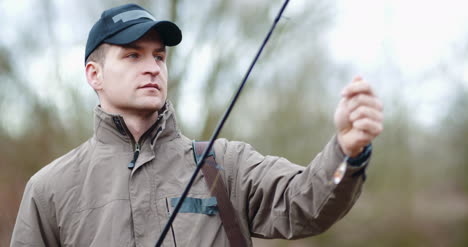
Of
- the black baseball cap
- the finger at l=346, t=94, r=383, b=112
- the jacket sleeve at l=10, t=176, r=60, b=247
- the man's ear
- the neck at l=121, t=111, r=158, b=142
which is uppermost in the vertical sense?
the finger at l=346, t=94, r=383, b=112

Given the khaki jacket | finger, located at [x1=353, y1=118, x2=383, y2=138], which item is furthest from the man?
finger, located at [x1=353, y1=118, x2=383, y2=138]

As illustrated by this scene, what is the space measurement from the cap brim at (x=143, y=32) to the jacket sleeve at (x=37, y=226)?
0.83 meters

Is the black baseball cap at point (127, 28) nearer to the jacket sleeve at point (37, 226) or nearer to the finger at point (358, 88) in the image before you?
the jacket sleeve at point (37, 226)

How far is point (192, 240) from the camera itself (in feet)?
7.97

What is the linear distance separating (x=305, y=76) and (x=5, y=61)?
604 cm

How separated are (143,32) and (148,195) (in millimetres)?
804

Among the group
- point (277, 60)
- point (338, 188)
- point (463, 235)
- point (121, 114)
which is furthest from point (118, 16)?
point (463, 235)

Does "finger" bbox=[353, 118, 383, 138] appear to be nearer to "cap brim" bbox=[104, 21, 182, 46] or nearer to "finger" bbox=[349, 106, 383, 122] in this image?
"finger" bbox=[349, 106, 383, 122]

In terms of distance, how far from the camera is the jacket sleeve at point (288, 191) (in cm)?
204

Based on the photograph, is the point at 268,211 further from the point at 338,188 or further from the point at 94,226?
the point at 94,226

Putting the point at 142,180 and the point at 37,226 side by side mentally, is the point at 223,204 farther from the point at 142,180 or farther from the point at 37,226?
the point at 37,226

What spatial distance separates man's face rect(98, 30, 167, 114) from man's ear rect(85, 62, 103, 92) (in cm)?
5

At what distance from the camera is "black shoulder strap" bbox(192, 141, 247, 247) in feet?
8.19

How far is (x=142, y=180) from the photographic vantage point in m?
2.56
